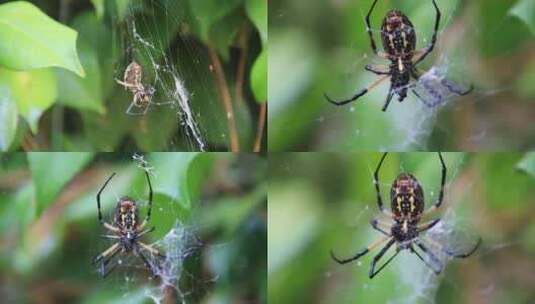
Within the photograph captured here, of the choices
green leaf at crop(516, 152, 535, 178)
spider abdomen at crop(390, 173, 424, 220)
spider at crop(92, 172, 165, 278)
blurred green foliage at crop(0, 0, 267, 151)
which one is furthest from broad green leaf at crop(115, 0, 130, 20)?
green leaf at crop(516, 152, 535, 178)

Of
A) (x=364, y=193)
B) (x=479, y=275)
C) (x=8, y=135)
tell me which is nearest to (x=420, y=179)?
(x=364, y=193)

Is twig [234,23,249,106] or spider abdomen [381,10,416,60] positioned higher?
spider abdomen [381,10,416,60]

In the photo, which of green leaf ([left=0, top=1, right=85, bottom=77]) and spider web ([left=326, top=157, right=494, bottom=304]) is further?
spider web ([left=326, top=157, right=494, bottom=304])

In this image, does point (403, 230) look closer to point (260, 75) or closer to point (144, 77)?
point (260, 75)

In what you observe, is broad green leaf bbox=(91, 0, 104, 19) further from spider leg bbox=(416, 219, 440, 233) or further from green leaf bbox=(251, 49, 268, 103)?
spider leg bbox=(416, 219, 440, 233)

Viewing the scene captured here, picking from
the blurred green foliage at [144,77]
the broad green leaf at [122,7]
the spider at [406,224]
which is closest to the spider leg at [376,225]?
the spider at [406,224]

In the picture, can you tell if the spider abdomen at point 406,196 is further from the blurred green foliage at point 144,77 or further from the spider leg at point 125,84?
the spider leg at point 125,84

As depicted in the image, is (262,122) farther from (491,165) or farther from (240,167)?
(491,165)
